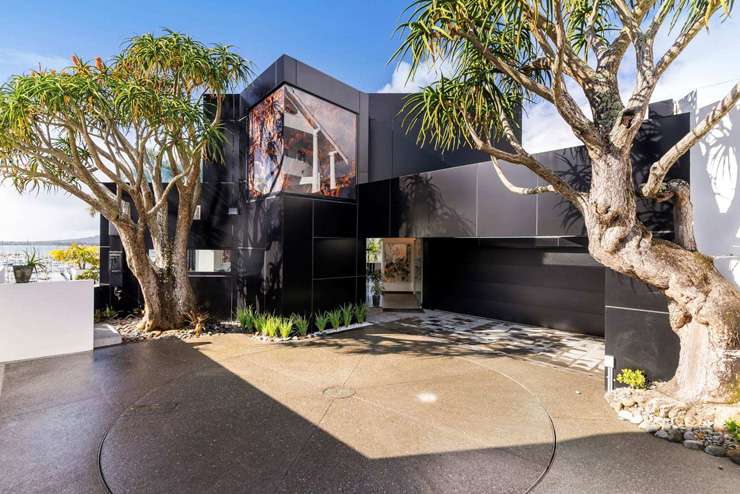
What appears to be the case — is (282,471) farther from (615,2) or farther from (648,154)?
(615,2)

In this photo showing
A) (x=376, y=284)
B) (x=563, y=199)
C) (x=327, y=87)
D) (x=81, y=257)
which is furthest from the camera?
(x=376, y=284)

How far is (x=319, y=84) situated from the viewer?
8320 millimetres

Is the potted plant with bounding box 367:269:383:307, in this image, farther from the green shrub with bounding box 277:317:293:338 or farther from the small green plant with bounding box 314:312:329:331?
the green shrub with bounding box 277:317:293:338

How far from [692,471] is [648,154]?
11.8 ft

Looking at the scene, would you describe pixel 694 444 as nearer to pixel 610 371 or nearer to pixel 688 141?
pixel 610 371

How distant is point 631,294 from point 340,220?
19.4 ft

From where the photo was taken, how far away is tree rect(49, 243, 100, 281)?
957cm

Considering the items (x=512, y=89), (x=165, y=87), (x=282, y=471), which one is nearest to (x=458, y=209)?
(x=512, y=89)

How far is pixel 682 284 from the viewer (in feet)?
12.4

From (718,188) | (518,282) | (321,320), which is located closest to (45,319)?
(321,320)

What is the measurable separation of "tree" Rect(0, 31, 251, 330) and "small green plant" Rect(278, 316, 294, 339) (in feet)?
8.11

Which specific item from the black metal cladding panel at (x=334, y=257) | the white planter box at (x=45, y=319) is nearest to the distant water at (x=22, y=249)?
the white planter box at (x=45, y=319)

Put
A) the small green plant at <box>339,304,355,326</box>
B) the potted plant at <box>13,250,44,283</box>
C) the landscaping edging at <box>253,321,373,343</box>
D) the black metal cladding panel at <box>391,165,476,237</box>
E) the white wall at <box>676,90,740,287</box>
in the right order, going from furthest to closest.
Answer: the small green plant at <box>339,304,355,326</box> → the landscaping edging at <box>253,321,373,343</box> → the black metal cladding panel at <box>391,165,476,237</box> → the potted plant at <box>13,250,44,283</box> → the white wall at <box>676,90,740,287</box>

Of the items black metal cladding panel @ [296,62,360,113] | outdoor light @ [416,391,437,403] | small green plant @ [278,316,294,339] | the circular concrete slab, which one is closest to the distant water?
the circular concrete slab
